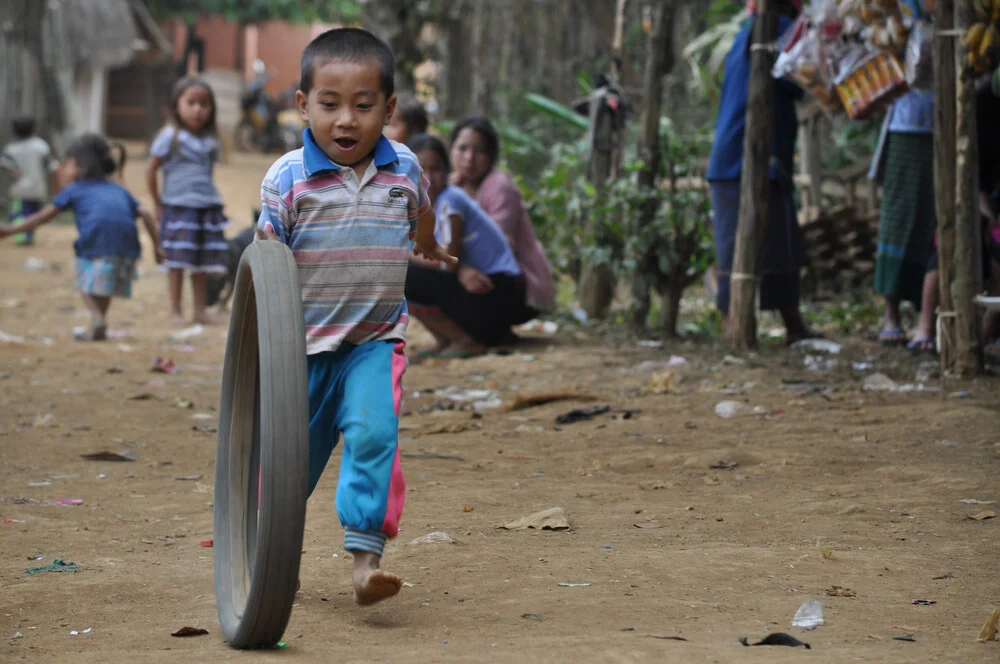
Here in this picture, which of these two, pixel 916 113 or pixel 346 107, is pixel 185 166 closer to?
pixel 916 113

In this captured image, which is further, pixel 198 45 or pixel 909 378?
pixel 198 45

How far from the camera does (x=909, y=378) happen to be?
5.88 meters

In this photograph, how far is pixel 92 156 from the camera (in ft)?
27.9

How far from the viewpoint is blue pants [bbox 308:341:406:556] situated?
2748mm

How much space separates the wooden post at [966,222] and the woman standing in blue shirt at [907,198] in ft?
3.74

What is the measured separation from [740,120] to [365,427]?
4.64 meters

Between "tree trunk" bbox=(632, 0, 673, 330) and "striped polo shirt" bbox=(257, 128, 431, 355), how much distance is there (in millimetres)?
4796

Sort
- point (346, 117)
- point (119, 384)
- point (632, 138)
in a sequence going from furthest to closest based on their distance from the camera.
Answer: point (632, 138), point (119, 384), point (346, 117)

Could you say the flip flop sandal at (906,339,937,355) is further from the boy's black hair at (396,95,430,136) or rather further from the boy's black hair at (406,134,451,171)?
the boy's black hair at (396,95,430,136)

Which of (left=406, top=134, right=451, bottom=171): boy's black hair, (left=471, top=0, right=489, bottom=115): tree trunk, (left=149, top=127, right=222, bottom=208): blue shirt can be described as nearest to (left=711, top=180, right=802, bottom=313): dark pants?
(left=406, top=134, right=451, bottom=171): boy's black hair

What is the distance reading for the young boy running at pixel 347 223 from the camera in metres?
2.89

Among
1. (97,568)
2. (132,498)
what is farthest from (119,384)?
(97,568)

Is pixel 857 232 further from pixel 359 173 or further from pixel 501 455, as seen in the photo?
pixel 359 173

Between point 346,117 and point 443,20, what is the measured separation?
868 cm
